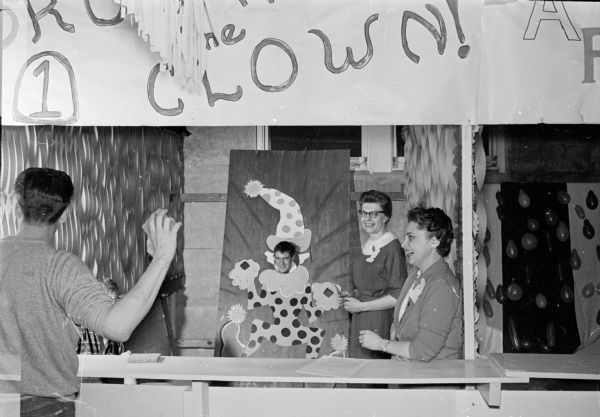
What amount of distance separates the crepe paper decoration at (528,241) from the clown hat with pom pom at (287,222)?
1615mm

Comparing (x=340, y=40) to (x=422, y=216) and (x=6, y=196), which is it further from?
(x=6, y=196)

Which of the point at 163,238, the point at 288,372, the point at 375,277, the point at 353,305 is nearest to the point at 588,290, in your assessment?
the point at 375,277

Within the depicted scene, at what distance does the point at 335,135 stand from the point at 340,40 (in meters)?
1.85

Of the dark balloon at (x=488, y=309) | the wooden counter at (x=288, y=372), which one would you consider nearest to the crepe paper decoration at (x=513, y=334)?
the dark balloon at (x=488, y=309)

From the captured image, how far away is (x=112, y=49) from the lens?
351 centimetres

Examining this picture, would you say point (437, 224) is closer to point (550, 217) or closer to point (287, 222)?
point (287, 222)

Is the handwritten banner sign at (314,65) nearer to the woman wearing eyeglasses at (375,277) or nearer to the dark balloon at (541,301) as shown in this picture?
the woman wearing eyeglasses at (375,277)

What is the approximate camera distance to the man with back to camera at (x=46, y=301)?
2.57 metres

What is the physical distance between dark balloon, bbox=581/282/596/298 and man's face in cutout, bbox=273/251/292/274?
2103 mm

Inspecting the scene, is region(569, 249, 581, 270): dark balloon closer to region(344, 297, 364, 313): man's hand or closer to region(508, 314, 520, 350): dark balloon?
region(508, 314, 520, 350): dark balloon

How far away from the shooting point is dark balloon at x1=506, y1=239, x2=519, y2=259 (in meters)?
5.57

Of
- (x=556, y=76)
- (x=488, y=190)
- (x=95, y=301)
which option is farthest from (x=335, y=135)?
(x=95, y=301)

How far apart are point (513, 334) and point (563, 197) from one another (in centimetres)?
105

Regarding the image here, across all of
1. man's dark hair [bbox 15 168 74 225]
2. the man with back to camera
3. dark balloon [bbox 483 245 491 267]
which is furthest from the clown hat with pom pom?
the man with back to camera
